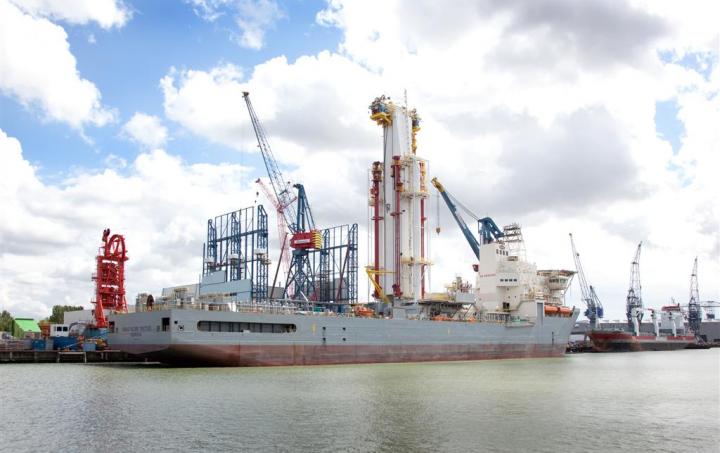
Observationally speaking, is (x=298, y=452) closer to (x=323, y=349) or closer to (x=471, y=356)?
(x=323, y=349)

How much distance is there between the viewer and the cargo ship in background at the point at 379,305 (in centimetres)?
4409

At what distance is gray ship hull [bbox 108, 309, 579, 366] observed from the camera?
42469 millimetres

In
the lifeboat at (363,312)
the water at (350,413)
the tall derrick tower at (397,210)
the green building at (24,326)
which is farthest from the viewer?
the green building at (24,326)

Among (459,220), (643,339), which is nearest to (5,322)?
(459,220)

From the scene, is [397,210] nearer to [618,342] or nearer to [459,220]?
[459,220]

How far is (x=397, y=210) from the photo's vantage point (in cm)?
6266

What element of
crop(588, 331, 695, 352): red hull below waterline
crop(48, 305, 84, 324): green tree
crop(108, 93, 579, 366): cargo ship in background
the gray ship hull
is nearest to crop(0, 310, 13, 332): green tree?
crop(48, 305, 84, 324): green tree

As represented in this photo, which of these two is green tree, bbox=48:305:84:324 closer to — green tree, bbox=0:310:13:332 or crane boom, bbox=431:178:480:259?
green tree, bbox=0:310:13:332

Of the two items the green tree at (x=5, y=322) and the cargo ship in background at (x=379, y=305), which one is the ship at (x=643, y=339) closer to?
the cargo ship in background at (x=379, y=305)

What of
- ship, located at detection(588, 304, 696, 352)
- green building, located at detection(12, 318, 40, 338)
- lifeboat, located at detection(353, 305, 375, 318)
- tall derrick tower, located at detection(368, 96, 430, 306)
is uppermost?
tall derrick tower, located at detection(368, 96, 430, 306)

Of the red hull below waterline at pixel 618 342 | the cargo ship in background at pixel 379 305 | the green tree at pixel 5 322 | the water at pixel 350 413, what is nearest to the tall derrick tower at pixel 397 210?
the cargo ship in background at pixel 379 305

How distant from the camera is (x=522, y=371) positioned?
45.8 metres

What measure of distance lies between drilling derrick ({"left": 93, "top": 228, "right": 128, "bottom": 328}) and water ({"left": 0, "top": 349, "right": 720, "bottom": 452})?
90.3ft

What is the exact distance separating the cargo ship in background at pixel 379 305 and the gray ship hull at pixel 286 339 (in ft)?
0.28
